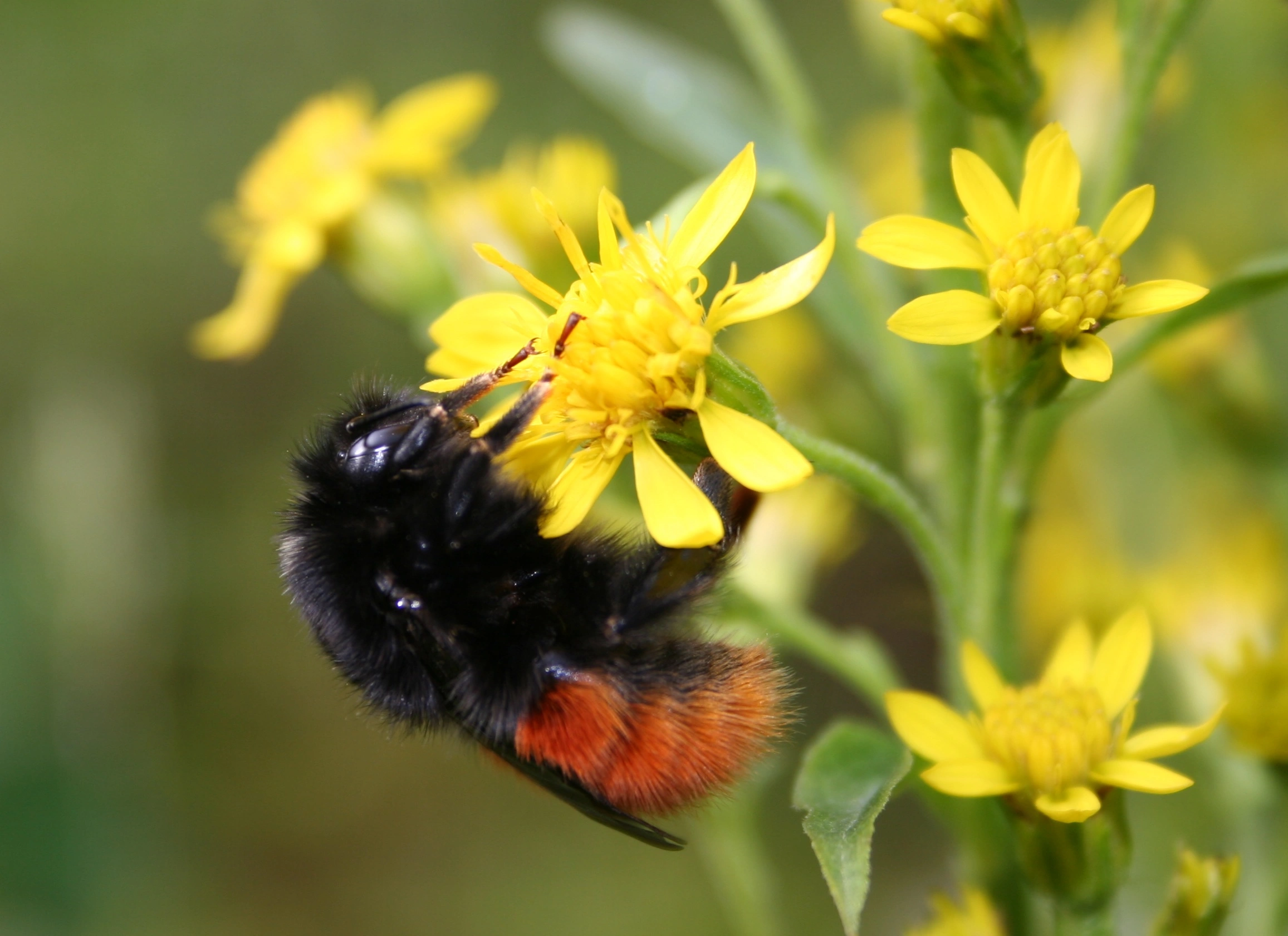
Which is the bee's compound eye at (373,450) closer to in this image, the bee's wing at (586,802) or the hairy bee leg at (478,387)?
the hairy bee leg at (478,387)

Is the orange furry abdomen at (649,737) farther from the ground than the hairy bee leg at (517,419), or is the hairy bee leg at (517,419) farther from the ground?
the hairy bee leg at (517,419)

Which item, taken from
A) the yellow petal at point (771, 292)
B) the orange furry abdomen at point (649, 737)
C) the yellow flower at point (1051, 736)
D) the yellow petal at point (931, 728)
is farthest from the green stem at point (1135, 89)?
the orange furry abdomen at point (649, 737)

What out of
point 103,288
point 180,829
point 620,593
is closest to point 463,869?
point 180,829

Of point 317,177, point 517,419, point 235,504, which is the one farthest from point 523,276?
point 235,504

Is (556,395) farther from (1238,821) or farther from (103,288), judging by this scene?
(103,288)

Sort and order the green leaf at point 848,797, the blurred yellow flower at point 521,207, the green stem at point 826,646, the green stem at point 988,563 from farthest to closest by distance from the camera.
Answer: the blurred yellow flower at point 521,207 → the green stem at point 826,646 → the green stem at point 988,563 → the green leaf at point 848,797

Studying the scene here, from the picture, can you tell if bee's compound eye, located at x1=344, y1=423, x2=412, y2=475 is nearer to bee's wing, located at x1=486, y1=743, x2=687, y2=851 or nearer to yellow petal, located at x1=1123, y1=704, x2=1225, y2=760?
bee's wing, located at x1=486, y1=743, x2=687, y2=851
